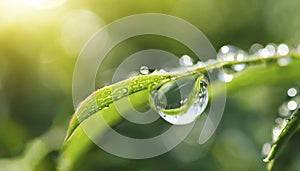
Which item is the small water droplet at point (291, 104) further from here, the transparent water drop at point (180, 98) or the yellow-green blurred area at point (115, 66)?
the transparent water drop at point (180, 98)

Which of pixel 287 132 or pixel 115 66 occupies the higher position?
pixel 115 66

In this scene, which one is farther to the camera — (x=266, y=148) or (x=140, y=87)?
(x=266, y=148)

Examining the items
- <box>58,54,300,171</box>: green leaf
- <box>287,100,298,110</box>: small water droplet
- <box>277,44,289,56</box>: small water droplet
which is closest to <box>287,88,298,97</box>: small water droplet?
<box>287,100,298,110</box>: small water droplet

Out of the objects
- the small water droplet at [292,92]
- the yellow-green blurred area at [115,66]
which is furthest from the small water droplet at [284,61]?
the small water droplet at [292,92]

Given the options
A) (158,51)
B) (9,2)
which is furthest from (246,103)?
(9,2)

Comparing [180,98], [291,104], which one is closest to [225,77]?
[180,98]

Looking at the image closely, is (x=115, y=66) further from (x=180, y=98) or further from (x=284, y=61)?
(x=284, y=61)
